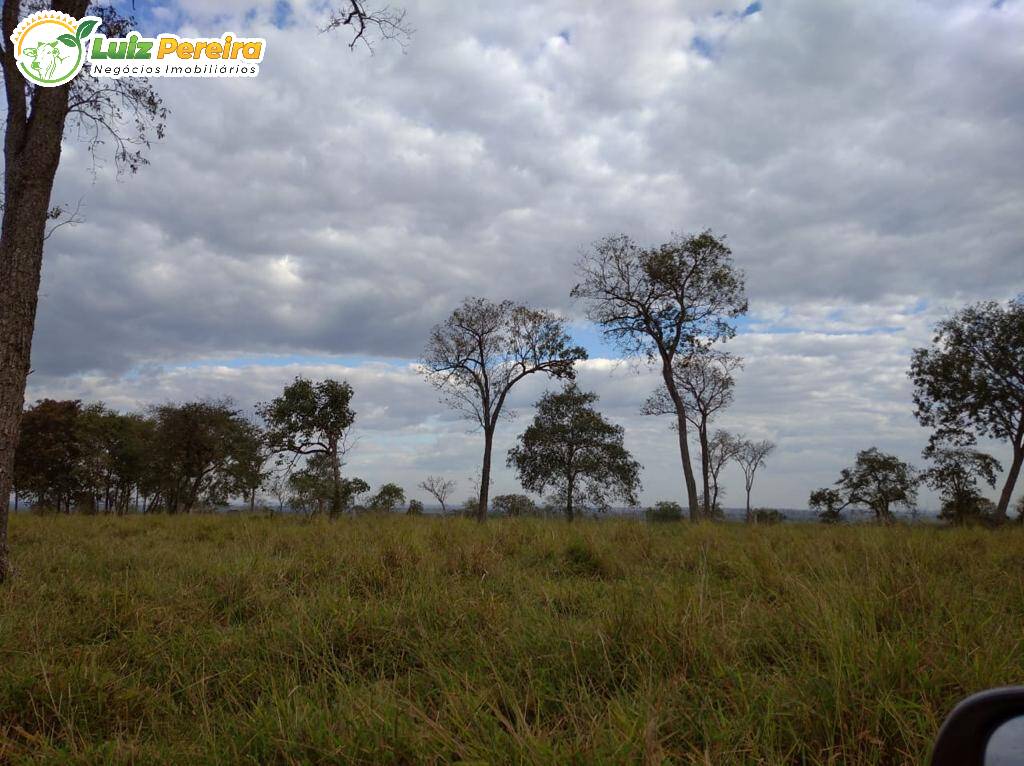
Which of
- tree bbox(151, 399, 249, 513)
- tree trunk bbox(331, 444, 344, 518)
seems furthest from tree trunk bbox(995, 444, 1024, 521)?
tree bbox(151, 399, 249, 513)

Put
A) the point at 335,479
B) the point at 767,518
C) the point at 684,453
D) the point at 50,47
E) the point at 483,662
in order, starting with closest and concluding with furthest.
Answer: the point at 483,662 < the point at 50,47 < the point at 767,518 < the point at 684,453 < the point at 335,479

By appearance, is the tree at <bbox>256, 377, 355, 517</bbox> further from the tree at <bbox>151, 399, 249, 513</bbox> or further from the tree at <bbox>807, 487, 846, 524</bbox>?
the tree at <bbox>807, 487, 846, 524</bbox>

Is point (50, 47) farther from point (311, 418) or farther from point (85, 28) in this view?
point (311, 418)

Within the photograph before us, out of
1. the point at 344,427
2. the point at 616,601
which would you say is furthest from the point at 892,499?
the point at 616,601

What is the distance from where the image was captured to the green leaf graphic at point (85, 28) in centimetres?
908

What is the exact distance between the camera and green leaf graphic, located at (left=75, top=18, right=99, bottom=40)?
908 centimetres

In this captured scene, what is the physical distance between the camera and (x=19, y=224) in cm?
767

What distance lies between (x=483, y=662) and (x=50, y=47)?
10413 mm

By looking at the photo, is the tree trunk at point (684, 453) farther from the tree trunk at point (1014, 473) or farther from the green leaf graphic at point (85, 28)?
the green leaf graphic at point (85, 28)

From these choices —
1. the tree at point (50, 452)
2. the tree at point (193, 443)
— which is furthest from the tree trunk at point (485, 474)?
the tree at point (50, 452)

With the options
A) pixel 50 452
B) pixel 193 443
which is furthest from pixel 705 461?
pixel 50 452

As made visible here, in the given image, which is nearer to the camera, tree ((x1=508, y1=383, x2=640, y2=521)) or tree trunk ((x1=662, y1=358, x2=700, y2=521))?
tree trunk ((x1=662, y1=358, x2=700, y2=521))

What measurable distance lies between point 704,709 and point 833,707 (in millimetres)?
621

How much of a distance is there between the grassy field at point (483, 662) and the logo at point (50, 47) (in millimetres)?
6739
